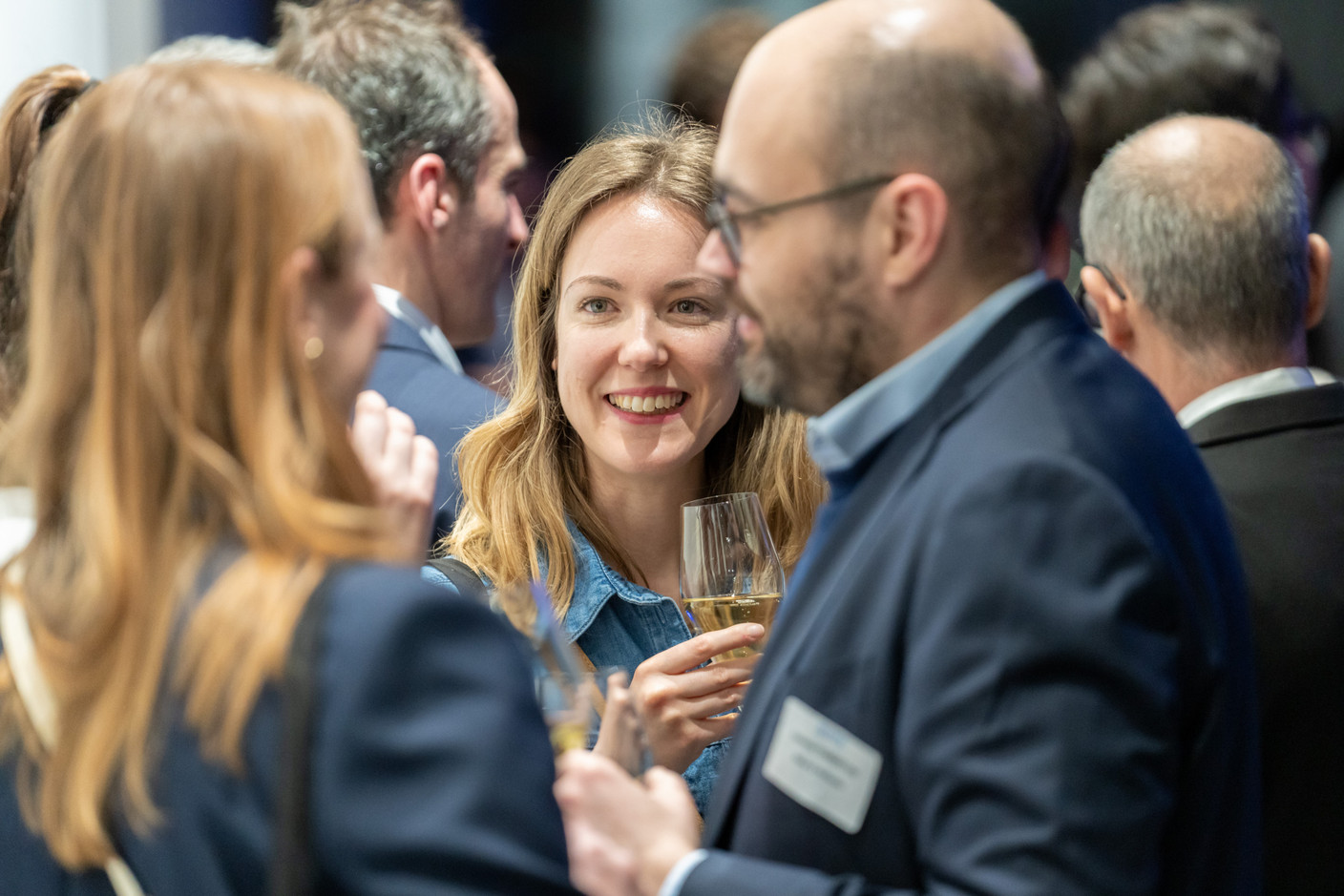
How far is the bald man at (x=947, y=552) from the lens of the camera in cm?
123

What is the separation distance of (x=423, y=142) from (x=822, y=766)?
2395 millimetres

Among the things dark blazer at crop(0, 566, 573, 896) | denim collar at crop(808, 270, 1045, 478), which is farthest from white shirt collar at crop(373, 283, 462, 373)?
dark blazer at crop(0, 566, 573, 896)

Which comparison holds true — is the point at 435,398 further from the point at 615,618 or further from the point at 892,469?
the point at 892,469

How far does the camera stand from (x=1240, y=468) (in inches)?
91.4

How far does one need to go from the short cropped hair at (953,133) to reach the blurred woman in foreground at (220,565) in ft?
1.85

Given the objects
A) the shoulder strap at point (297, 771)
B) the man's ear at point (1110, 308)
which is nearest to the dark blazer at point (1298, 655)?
the man's ear at point (1110, 308)

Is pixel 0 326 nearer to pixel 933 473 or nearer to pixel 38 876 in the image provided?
pixel 38 876

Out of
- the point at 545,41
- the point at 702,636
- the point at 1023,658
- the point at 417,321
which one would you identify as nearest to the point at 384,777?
the point at 1023,658

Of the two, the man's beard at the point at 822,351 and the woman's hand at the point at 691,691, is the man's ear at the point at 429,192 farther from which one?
the man's beard at the point at 822,351

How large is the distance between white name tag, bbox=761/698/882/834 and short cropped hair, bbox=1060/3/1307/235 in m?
2.52

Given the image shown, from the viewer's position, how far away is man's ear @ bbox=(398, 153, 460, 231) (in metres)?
3.33

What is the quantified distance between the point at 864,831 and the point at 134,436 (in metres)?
0.80

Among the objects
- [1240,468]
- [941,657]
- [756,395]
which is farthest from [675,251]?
[941,657]

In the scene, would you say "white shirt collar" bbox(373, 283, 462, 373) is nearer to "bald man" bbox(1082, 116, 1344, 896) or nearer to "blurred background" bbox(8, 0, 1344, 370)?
"blurred background" bbox(8, 0, 1344, 370)
